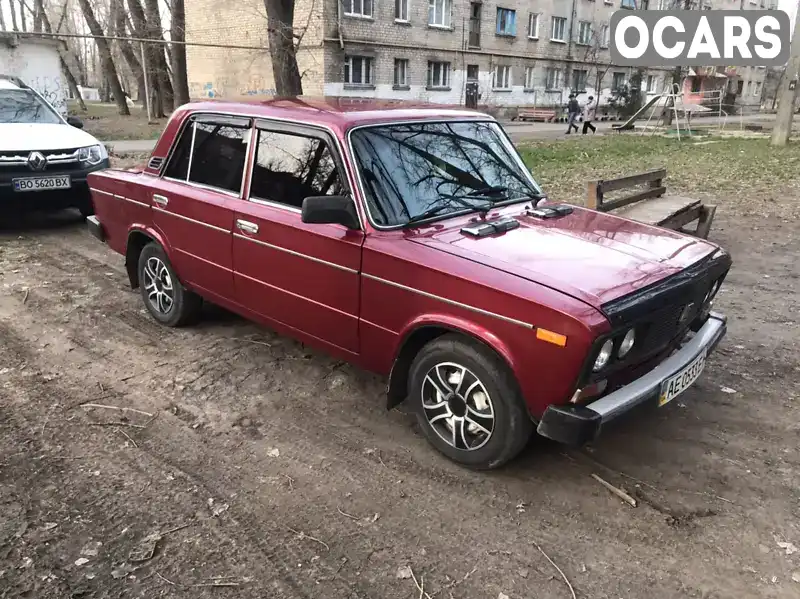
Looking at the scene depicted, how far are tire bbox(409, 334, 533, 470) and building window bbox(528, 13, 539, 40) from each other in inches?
1440

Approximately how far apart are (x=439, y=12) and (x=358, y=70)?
6.05m

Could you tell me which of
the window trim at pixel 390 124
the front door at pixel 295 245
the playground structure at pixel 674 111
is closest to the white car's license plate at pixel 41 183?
the front door at pixel 295 245

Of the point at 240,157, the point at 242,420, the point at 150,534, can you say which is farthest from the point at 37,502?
the point at 240,157

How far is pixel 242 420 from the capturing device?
13.0 ft

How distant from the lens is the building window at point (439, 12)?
30.8m

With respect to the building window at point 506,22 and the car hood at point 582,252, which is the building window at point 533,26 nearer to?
the building window at point 506,22

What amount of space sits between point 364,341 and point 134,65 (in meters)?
31.0

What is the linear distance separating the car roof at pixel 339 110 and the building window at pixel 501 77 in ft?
104

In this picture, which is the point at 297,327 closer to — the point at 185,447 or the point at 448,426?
the point at 185,447

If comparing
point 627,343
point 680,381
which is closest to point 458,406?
point 627,343

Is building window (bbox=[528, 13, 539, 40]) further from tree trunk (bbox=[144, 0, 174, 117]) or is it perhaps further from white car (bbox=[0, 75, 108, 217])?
white car (bbox=[0, 75, 108, 217])

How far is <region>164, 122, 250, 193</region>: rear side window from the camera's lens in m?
4.45

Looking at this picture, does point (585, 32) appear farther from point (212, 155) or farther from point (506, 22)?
point (212, 155)

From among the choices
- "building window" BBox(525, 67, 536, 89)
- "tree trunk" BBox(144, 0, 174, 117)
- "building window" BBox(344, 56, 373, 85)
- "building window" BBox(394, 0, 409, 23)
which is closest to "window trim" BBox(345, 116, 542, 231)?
"building window" BBox(344, 56, 373, 85)
